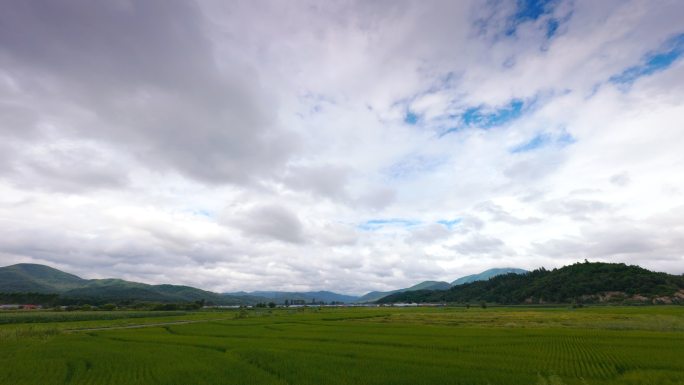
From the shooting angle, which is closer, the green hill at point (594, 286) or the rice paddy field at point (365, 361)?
the rice paddy field at point (365, 361)

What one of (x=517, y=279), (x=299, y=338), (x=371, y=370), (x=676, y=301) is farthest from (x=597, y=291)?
(x=371, y=370)

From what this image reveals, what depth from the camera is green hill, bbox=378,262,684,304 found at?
405 ft

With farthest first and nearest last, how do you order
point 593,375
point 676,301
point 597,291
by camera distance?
1. point 597,291
2. point 676,301
3. point 593,375

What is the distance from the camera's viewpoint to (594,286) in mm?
139500

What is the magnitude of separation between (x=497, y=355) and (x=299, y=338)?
67.0 feet

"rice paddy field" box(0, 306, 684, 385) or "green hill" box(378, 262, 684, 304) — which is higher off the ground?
"green hill" box(378, 262, 684, 304)

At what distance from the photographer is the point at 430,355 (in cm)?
2614

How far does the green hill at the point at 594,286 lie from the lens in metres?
123

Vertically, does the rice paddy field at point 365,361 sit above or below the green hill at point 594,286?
below

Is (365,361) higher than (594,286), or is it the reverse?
(594,286)

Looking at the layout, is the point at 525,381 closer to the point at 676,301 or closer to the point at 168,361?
the point at 168,361

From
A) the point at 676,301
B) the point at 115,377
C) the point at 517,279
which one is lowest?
the point at 115,377

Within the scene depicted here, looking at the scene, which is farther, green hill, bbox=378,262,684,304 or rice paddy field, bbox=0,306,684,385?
green hill, bbox=378,262,684,304

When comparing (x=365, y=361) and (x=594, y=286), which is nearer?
(x=365, y=361)
